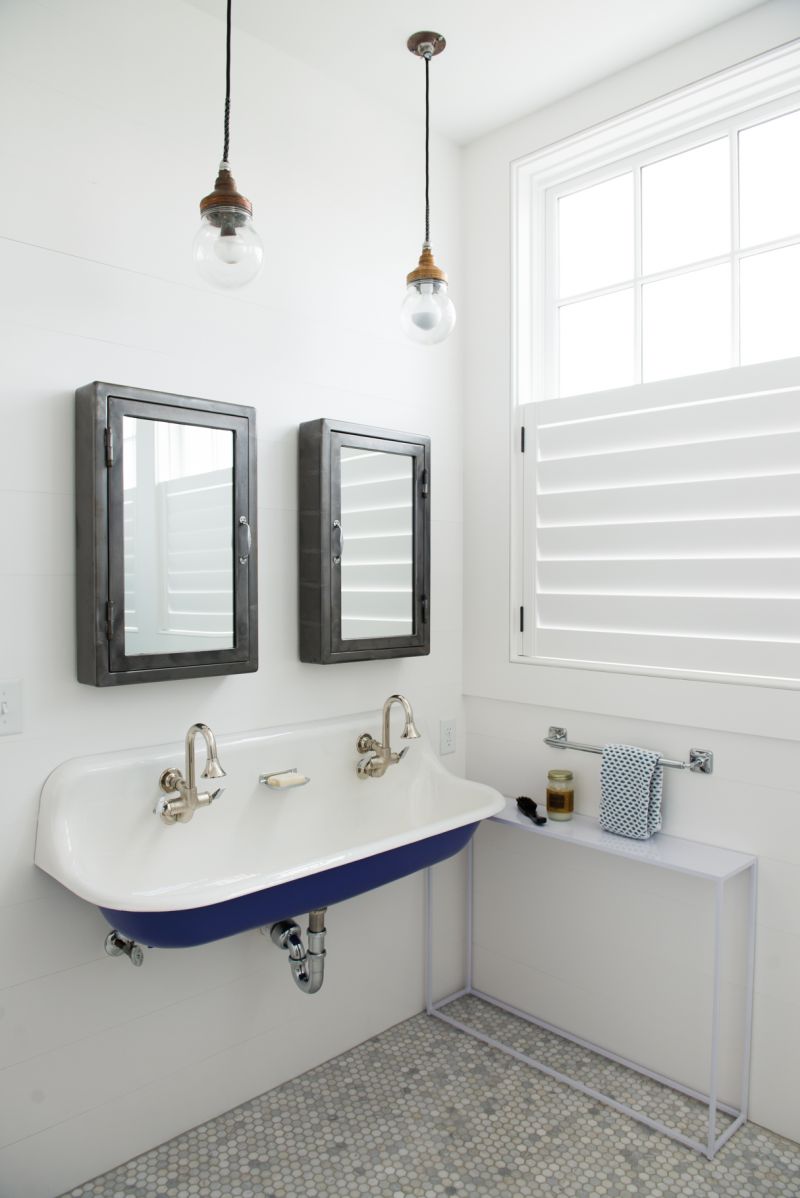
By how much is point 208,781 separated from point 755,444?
1.57 metres

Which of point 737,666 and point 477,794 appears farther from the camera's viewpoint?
point 477,794

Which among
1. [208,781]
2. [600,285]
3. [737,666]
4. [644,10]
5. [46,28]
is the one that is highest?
[644,10]

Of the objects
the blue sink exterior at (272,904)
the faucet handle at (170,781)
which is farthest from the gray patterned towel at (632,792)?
the faucet handle at (170,781)

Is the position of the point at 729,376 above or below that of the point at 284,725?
above

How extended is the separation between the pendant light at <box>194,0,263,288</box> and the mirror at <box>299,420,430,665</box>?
611mm

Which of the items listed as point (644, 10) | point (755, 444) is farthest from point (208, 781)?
point (644, 10)

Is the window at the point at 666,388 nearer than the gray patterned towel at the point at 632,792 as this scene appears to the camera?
Yes

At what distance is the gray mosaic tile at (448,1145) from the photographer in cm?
185

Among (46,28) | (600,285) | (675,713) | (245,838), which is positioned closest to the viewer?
(46,28)

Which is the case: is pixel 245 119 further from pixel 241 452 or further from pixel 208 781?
pixel 208 781

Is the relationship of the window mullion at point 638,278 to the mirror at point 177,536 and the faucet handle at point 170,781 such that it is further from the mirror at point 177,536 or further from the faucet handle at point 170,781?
the faucet handle at point 170,781

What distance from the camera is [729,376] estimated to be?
2.09 meters

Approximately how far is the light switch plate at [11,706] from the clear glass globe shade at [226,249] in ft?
2.97

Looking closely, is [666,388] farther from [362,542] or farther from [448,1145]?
[448,1145]
